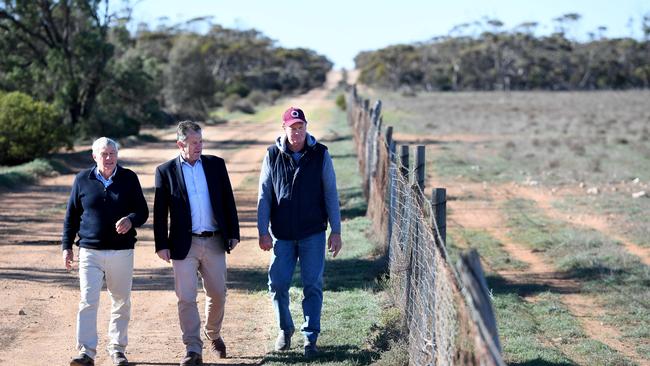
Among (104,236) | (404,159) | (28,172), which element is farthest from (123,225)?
(28,172)

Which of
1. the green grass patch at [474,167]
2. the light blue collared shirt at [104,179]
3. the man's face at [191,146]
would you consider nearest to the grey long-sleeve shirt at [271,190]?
the man's face at [191,146]

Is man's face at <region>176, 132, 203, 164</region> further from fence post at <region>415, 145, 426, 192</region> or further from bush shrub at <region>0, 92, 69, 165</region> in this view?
bush shrub at <region>0, 92, 69, 165</region>

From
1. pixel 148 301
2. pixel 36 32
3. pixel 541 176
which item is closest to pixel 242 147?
pixel 36 32

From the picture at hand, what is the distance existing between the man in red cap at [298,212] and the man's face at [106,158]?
110 centimetres

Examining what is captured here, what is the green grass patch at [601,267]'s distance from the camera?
407 inches

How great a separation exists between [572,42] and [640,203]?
119817 millimetres

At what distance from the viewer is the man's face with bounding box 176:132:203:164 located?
7207mm

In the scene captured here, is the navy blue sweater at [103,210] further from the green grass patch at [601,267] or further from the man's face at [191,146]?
the green grass patch at [601,267]

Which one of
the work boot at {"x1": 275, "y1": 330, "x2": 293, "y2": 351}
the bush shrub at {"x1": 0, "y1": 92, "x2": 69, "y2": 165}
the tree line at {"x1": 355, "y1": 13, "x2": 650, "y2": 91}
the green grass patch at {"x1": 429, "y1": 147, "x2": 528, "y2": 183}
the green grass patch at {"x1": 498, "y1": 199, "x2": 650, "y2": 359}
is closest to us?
the work boot at {"x1": 275, "y1": 330, "x2": 293, "y2": 351}

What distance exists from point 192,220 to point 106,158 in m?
0.76

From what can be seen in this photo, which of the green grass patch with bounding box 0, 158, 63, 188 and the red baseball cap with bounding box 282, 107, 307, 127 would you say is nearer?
the red baseball cap with bounding box 282, 107, 307, 127

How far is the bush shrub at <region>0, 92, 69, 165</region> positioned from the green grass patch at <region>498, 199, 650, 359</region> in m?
12.5

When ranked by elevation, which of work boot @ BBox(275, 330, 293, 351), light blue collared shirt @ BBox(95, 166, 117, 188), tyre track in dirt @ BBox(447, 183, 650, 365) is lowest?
tyre track in dirt @ BBox(447, 183, 650, 365)

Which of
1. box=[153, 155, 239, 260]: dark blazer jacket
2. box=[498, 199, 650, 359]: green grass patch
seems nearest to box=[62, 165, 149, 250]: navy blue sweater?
box=[153, 155, 239, 260]: dark blazer jacket
